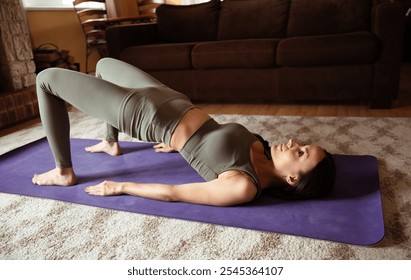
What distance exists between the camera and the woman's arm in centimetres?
133

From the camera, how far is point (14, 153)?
2123 millimetres

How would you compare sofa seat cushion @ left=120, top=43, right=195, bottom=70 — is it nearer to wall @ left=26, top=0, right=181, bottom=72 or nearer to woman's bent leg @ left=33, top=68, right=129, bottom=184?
wall @ left=26, top=0, right=181, bottom=72

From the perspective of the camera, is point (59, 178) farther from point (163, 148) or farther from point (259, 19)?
point (259, 19)

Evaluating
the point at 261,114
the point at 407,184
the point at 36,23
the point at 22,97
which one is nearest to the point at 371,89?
the point at 261,114

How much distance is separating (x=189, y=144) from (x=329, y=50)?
167 cm

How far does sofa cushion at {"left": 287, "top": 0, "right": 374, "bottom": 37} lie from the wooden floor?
72cm

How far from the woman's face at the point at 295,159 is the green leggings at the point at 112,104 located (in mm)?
445

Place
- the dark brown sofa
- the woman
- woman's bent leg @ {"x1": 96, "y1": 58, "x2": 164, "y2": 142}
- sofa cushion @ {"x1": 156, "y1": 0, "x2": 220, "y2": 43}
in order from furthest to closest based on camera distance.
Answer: sofa cushion @ {"x1": 156, "y1": 0, "x2": 220, "y2": 43} < the dark brown sofa < woman's bent leg @ {"x1": 96, "y1": 58, "x2": 164, "y2": 142} < the woman

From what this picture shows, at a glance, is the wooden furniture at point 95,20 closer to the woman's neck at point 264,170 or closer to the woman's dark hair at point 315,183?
the woman's neck at point 264,170

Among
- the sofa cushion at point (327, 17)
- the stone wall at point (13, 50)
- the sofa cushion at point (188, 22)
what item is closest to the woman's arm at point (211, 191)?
the stone wall at point (13, 50)

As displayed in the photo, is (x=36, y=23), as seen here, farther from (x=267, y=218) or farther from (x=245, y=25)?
(x=267, y=218)

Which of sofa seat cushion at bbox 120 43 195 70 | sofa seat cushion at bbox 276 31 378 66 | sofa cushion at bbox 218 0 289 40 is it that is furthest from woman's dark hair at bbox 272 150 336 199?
sofa cushion at bbox 218 0 289 40

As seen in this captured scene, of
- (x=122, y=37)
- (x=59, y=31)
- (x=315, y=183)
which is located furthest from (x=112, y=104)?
(x=59, y=31)

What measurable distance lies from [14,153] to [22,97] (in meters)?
1.03
